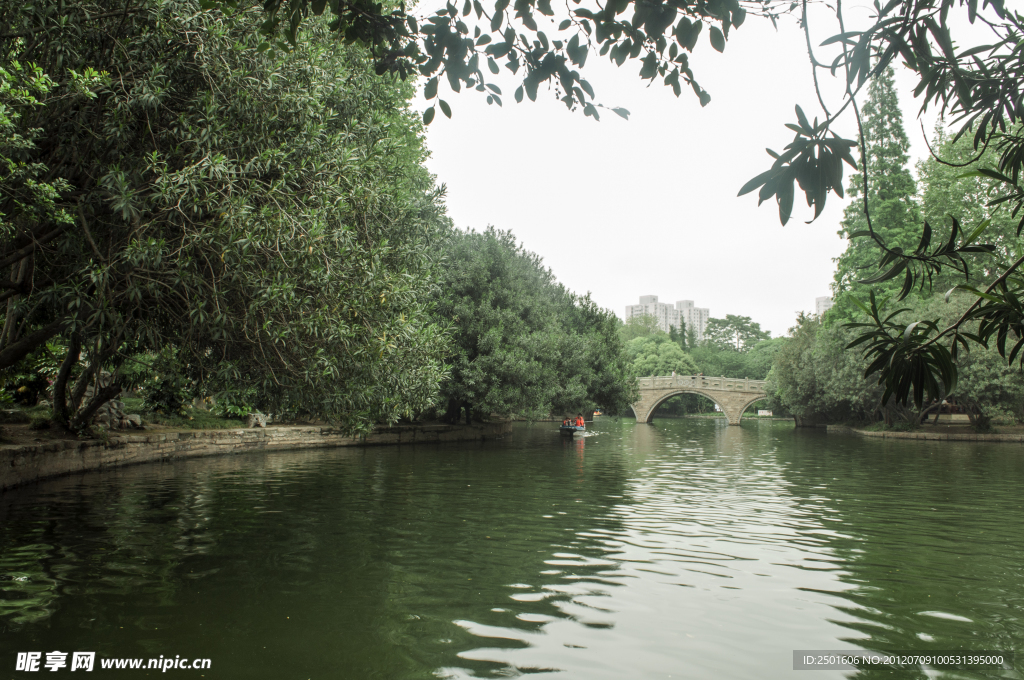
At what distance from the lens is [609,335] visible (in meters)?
41.4

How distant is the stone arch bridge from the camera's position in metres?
58.7

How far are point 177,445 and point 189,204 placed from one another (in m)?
13.1

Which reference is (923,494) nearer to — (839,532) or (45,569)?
(839,532)

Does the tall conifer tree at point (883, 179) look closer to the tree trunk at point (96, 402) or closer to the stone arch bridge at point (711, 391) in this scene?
the stone arch bridge at point (711, 391)

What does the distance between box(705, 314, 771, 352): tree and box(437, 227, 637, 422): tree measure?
79708 mm

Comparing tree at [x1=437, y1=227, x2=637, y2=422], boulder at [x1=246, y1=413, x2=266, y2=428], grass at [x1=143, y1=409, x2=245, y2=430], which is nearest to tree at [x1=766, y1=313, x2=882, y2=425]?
tree at [x1=437, y1=227, x2=637, y2=422]

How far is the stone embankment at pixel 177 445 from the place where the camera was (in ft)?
41.4

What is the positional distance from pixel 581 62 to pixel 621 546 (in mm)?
6254

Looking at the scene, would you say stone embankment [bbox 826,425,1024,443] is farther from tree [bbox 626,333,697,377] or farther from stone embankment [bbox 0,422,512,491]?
tree [bbox 626,333,697,377]

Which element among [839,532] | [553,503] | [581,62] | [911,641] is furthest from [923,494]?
[581,62]

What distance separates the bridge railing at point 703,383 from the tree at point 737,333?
48.8 m

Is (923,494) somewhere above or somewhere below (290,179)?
below

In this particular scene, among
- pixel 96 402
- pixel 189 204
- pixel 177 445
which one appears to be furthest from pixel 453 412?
pixel 189 204

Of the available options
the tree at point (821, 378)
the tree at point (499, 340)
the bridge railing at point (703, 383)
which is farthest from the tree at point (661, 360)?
the tree at point (499, 340)
